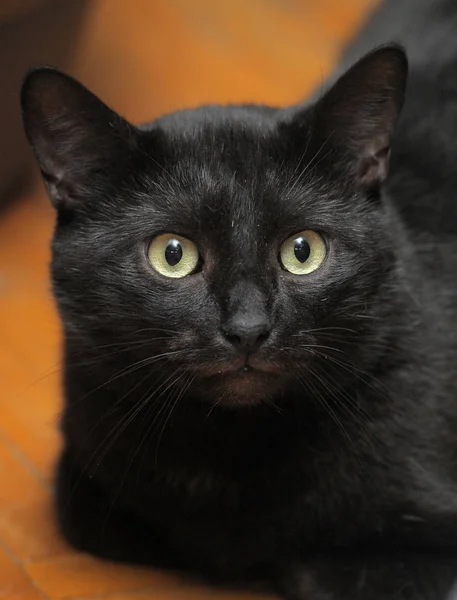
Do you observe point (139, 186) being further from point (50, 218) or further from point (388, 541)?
point (50, 218)

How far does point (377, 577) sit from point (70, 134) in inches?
27.4

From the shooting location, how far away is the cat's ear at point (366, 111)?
116 centimetres

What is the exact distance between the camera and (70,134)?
45.9 inches

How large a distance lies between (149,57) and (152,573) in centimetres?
161

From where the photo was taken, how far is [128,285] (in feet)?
3.67

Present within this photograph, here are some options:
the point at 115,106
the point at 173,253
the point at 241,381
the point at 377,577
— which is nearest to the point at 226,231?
the point at 173,253

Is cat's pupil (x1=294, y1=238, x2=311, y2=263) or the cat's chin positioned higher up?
cat's pupil (x1=294, y1=238, x2=311, y2=263)

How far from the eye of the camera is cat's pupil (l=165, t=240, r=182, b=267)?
3.64 feet

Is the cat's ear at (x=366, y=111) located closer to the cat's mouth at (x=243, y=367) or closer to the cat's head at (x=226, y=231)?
the cat's head at (x=226, y=231)

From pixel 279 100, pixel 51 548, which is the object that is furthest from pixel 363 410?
pixel 279 100

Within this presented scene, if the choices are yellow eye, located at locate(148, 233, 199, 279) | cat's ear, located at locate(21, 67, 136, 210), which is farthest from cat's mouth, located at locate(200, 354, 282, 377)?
cat's ear, located at locate(21, 67, 136, 210)

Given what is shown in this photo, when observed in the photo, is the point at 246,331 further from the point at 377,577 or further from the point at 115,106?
the point at 115,106

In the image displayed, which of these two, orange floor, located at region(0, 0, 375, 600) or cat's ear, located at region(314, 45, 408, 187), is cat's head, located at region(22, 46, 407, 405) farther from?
orange floor, located at region(0, 0, 375, 600)

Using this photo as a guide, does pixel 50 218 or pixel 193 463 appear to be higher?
pixel 50 218
